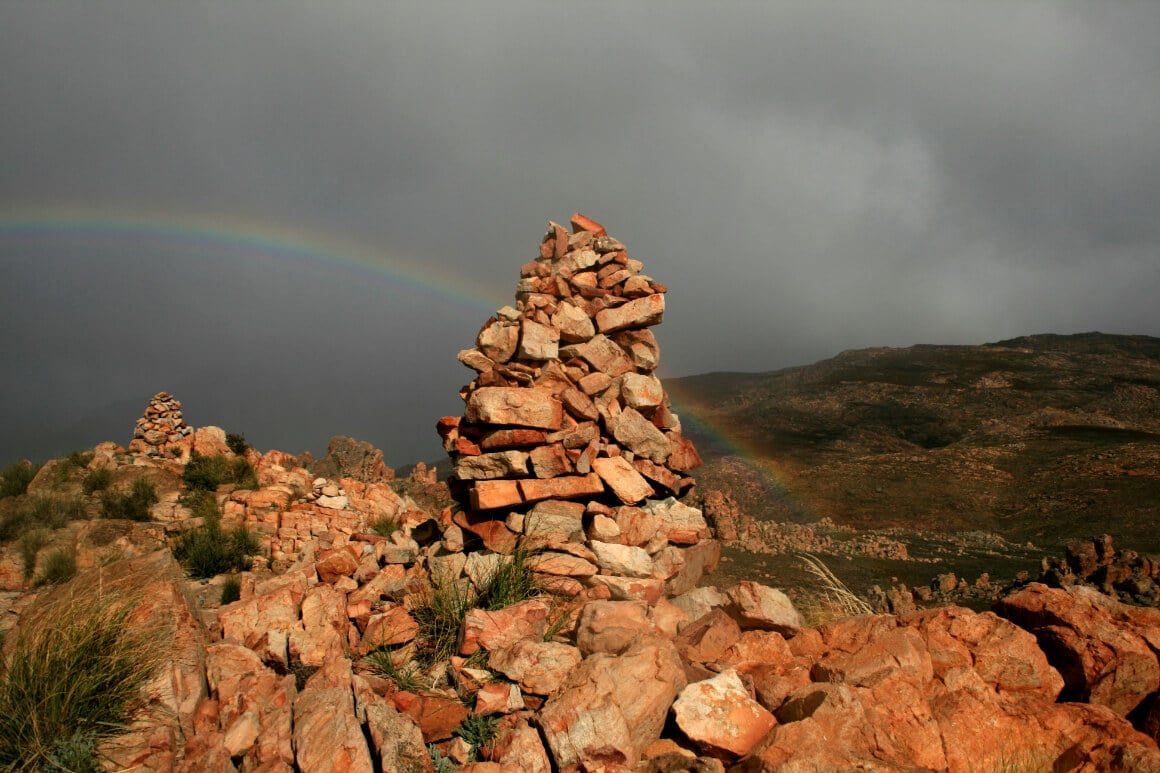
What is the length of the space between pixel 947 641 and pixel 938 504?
126 ft

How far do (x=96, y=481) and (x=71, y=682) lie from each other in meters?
20.3

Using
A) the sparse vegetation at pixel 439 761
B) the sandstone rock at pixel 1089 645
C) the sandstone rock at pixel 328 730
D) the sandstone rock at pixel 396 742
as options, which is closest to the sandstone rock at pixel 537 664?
the sparse vegetation at pixel 439 761

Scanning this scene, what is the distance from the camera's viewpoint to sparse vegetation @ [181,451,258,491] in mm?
20297

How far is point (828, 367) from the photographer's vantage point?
96500mm

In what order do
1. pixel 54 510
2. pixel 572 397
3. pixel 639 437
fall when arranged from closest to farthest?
pixel 572 397 → pixel 639 437 → pixel 54 510

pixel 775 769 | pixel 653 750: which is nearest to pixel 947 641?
pixel 775 769

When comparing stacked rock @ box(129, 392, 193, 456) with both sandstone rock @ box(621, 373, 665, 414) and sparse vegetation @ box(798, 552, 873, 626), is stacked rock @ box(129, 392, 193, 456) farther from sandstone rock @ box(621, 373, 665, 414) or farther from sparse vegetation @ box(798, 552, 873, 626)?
sparse vegetation @ box(798, 552, 873, 626)

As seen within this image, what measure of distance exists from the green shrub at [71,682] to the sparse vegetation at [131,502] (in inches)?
648

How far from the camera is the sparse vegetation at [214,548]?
13.7 m

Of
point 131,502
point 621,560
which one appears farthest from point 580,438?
point 131,502

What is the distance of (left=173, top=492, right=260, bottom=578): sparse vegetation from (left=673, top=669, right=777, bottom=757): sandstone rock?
13.5 metres

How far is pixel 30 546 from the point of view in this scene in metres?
15.9

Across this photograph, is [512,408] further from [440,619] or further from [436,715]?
[436,715]

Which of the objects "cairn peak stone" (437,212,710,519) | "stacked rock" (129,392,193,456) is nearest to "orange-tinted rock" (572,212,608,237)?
"cairn peak stone" (437,212,710,519)
